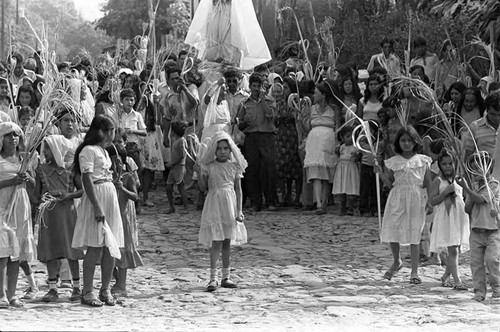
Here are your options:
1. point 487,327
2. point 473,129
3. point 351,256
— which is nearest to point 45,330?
point 487,327

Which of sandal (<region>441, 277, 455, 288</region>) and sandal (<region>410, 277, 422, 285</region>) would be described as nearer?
sandal (<region>441, 277, 455, 288</region>)

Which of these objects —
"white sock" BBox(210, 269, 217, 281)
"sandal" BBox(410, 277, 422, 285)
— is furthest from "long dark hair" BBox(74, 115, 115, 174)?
"sandal" BBox(410, 277, 422, 285)

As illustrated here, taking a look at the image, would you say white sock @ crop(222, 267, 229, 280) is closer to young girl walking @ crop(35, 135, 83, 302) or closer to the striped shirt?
young girl walking @ crop(35, 135, 83, 302)

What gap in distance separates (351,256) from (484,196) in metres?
2.67

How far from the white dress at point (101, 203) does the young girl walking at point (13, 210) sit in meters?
0.44

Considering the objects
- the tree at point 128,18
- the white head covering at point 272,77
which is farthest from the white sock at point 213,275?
the tree at point 128,18

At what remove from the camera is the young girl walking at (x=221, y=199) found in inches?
410

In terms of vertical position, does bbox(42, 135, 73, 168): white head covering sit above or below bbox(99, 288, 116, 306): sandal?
above

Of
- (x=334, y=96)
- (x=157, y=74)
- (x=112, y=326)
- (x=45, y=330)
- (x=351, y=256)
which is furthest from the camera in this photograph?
(x=157, y=74)

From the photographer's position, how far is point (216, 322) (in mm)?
8617

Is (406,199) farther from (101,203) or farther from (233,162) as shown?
(101,203)

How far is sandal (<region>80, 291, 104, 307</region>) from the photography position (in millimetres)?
9258

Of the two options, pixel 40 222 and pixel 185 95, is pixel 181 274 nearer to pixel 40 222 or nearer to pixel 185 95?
pixel 40 222

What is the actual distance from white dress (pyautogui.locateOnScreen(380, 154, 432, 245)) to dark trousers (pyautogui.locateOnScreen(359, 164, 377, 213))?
3.68 metres
